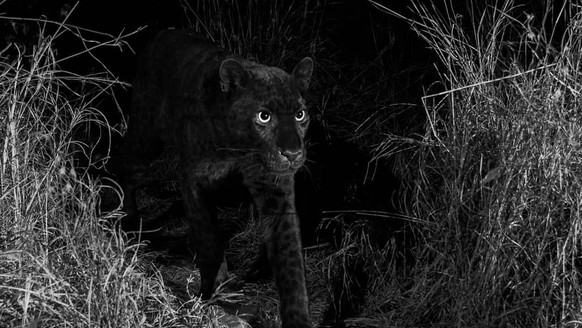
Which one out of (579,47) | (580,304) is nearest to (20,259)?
(580,304)

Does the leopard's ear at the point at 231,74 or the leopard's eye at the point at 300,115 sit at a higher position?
the leopard's ear at the point at 231,74

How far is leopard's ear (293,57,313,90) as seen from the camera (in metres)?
4.99

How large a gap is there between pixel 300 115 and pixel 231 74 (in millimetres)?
383

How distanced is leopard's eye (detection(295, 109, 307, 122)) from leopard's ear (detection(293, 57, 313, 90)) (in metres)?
0.20

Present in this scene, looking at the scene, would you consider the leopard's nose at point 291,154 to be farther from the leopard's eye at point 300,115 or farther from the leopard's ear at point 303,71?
the leopard's ear at point 303,71

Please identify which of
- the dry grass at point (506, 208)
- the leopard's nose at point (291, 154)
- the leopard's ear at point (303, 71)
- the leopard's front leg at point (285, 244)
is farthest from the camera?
the leopard's ear at point (303, 71)

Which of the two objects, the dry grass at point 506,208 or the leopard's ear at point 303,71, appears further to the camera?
the leopard's ear at point 303,71

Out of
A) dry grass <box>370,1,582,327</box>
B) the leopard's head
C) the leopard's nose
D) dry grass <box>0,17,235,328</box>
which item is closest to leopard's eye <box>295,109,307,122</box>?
the leopard's head

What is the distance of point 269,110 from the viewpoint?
4.77 metres

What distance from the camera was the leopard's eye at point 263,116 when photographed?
4.77 m

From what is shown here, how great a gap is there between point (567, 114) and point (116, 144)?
3.45 meters

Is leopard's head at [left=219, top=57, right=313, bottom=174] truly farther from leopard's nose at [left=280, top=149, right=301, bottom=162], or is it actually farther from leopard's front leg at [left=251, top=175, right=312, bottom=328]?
leopard's front leg at [left=251, top=175, right=312, bottom=328]

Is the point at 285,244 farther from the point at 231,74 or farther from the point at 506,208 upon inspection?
the point at 506,208

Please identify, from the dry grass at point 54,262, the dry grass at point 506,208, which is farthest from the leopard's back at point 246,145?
the dry grass at point 506,208
